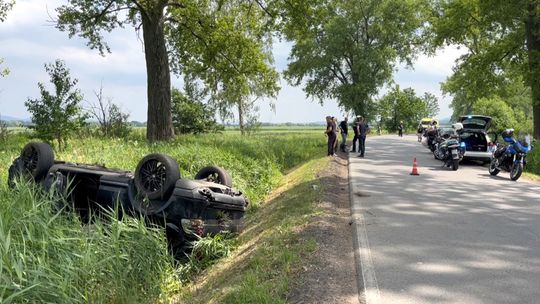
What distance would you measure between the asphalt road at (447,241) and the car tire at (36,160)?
18.3ft

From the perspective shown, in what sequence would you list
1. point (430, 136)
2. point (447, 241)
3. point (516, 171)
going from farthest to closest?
1. point (430, 136)
2. point (516, 171)
3. point (447, 241)

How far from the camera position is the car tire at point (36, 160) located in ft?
28.3

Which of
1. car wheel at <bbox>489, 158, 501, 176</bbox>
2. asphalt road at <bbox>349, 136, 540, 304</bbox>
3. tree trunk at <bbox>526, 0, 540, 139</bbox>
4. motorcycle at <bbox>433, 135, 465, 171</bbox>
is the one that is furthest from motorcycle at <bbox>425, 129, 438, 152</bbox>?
asphalt road at <bbox>349, 136, 540, 304</bbox>

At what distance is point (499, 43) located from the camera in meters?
28.9

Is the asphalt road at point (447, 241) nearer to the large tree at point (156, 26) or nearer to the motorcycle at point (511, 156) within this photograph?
the motorcycle at point (511, 156)

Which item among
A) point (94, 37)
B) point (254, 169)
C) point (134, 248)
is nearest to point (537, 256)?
point (134, 248)

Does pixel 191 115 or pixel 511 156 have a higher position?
pixel 191 115

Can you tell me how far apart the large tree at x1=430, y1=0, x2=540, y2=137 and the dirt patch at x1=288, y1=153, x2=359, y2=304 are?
67.4ft

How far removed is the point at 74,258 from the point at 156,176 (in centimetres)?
217

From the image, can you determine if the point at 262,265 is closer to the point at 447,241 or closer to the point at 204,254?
the point at 204,254

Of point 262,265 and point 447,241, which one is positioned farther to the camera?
point 447,241

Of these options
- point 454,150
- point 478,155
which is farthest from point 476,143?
point 454,150

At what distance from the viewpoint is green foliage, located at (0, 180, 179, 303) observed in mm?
4656

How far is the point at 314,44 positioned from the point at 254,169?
39824mm
